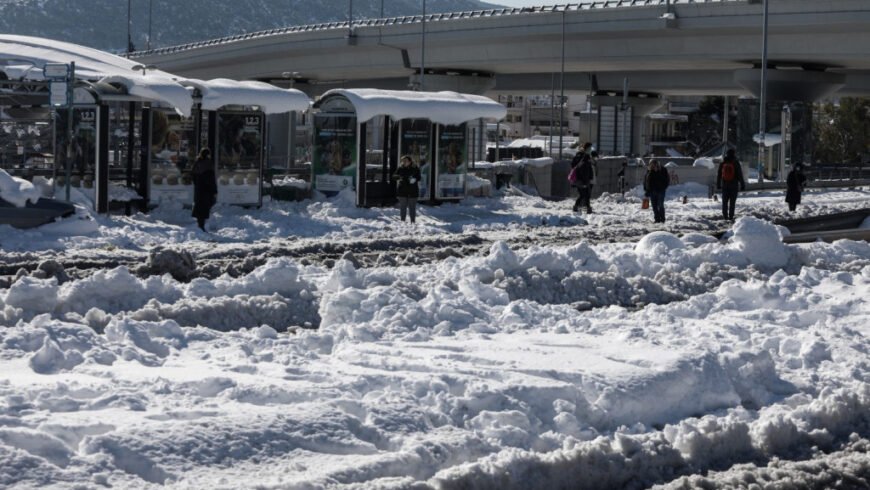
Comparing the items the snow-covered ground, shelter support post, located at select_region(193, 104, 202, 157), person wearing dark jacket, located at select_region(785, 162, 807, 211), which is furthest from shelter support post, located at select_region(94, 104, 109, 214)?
person wearing dark jacket, located at select_region(785, 162, 807, 211)

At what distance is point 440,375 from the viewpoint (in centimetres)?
1059

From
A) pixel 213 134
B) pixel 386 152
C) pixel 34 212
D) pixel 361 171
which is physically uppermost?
pixel 213 134

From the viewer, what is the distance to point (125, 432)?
334 inches

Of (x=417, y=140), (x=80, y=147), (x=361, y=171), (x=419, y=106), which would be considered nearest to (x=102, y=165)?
(x=80, y=147)

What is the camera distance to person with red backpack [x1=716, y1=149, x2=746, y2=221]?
105ft

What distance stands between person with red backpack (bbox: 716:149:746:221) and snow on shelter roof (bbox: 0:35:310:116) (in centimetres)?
920

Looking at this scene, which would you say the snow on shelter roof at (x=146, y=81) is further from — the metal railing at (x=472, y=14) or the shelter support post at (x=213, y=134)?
the metal railing at (x=472, y=14)

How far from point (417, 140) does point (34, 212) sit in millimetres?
11736

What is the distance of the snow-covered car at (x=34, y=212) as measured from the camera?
23.4m

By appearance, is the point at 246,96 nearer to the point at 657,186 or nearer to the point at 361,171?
the point at 361,171

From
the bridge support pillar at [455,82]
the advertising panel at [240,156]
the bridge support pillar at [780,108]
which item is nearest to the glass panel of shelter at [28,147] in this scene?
the advertising panel at [240,156]

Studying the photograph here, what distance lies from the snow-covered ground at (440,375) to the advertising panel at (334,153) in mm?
12344

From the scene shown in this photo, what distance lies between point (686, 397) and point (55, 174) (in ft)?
60.0

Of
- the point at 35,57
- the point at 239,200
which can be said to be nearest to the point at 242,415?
the point at 239,200
